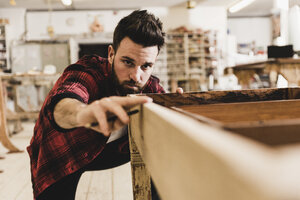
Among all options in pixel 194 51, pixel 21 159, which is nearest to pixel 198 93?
pixel 21 159

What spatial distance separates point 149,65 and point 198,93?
362 millimetres

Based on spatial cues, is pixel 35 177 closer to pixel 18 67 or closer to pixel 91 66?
pixel 91 66

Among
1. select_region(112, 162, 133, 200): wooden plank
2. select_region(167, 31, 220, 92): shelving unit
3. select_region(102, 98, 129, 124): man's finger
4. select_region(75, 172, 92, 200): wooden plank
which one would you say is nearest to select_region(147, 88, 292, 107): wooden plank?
select_region(102, 98, 129, 124): man's finger

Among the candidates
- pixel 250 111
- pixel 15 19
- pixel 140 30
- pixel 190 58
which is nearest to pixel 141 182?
pixel 250 111

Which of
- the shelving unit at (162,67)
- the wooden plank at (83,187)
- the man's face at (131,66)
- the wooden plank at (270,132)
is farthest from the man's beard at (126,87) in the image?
the shelving unit at (162,67)

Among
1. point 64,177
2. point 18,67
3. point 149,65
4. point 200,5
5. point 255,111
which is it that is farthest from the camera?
point 200,5

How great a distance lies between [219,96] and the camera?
3.36ft

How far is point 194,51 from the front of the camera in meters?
8.06

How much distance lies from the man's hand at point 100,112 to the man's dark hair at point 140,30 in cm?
64

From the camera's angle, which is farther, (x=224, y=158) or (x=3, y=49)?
(x=3, y=49)

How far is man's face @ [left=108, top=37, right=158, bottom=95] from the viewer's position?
1242mm

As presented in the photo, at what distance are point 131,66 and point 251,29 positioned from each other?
1006cm

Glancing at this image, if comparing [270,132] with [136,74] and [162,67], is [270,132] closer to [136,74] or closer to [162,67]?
[136,74]

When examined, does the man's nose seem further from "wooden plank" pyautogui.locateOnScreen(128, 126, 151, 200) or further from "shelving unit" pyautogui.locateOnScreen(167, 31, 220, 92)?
"shelving unit" pyautogui.locateOnScreen(167, 31, 220, 92)
